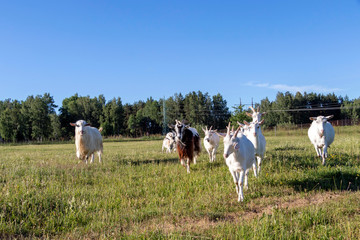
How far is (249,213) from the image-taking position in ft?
18.7

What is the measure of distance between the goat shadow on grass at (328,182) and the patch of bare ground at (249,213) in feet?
1.82

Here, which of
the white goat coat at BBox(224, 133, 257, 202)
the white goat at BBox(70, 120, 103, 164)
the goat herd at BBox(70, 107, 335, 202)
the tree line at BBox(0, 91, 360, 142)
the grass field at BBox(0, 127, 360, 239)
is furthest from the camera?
the tree line at BBox(0, 91, 360, 142)

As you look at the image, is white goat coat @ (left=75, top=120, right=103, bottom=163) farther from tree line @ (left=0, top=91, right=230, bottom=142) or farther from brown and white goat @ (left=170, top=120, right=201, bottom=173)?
tree line @ (left=0, top=91, right=230, bottom=142)

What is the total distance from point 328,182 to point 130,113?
79.3m

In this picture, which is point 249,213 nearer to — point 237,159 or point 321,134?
point 237,159

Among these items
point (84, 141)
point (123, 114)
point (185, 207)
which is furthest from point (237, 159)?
point (123, 114)

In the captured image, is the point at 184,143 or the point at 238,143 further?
the point at 184,143

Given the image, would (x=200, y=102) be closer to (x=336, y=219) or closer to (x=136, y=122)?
(x=136, y=122)

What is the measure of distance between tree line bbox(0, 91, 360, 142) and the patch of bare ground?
2482 inches

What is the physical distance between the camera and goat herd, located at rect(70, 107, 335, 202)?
23.2 feet

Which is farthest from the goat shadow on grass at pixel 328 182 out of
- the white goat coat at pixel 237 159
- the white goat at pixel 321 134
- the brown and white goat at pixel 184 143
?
the brown and white goat at pixel 184 143

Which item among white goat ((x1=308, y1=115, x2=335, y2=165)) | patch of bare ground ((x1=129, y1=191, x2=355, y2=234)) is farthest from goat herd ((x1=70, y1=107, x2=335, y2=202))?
patch of bare ground ((x1=129, y1=191, x2=355, y2=234))

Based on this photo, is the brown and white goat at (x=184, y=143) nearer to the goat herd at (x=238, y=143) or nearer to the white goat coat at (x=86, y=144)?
the goat herd at (x=238, y=143)

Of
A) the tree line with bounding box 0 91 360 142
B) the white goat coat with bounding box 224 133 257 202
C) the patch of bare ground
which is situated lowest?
the patch of bare ground
